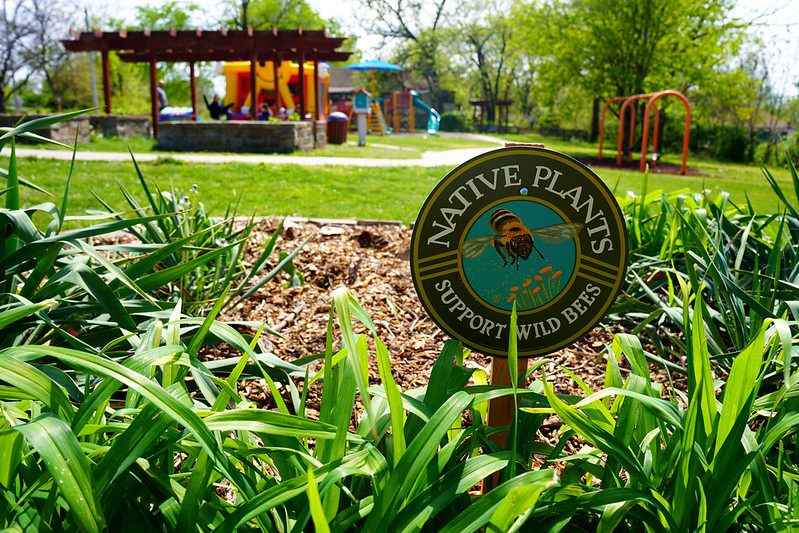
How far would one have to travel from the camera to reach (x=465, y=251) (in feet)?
5.68

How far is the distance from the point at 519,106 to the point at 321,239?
52.1 meters

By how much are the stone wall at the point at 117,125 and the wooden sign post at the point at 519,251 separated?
1609cm

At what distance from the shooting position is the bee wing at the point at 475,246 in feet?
5.62

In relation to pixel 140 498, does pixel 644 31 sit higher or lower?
higher

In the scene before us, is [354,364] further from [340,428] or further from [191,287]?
[191,287]

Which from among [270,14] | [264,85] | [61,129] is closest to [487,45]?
[270,14]

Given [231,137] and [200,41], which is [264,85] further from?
[231,137]

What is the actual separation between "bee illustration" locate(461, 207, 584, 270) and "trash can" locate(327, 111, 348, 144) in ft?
51.8

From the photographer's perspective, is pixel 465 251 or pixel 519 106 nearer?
pixel 465 251

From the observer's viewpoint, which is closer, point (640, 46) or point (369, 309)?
point (369, 309)

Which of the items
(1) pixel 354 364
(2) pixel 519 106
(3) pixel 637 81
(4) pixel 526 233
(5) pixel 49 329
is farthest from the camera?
(2) pixel 519 106

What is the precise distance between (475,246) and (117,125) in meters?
16.4

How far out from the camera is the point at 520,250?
1.71 metres

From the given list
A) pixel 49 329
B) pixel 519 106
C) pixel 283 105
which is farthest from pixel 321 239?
pixel 519 106
